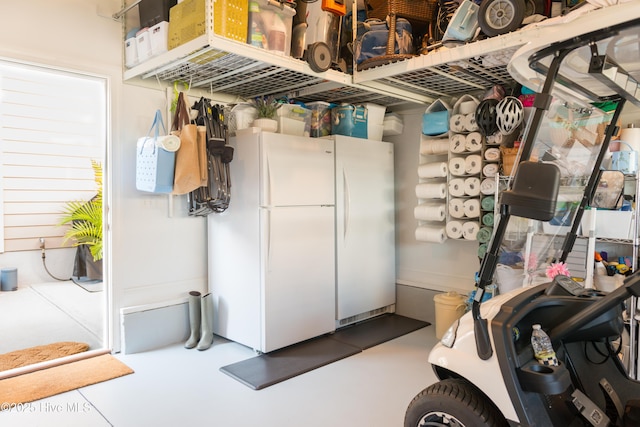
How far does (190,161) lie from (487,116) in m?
2.32

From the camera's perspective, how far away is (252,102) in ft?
14.1

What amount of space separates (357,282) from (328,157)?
48.7 inches

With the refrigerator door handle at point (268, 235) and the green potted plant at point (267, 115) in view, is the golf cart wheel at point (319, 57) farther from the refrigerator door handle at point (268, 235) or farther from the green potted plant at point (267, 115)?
the refrigerator door handle at point (268, 235)

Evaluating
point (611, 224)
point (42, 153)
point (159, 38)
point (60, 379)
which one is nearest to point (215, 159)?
point (159, 38)

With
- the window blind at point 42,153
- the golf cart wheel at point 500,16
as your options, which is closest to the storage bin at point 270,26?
the golf cart wheel at point 500,16

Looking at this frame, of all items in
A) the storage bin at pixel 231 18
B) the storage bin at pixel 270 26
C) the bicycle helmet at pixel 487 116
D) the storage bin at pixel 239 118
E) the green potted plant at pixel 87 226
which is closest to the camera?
the storage bin at pixel 231 18

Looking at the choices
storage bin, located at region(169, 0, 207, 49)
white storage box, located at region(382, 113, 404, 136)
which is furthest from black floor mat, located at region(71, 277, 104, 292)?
white storage box, located at region(382, 113, 404, 136)

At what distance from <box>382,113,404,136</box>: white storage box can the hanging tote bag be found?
7.41 feet

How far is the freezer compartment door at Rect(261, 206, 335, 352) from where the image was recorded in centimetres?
352

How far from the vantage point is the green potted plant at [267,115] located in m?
3.70

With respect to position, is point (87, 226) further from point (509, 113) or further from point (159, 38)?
point (509, 113)

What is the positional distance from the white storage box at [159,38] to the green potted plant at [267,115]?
0.92m

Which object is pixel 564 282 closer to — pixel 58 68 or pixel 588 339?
pixel 588 339

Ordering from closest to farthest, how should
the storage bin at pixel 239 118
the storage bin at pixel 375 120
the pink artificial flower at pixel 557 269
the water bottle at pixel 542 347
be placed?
the water bottle at pixel 542 347
the pink artificial flower at pixel 557 269
the storage bin at pixel 239 118
the storage bin at pixel 375 120
